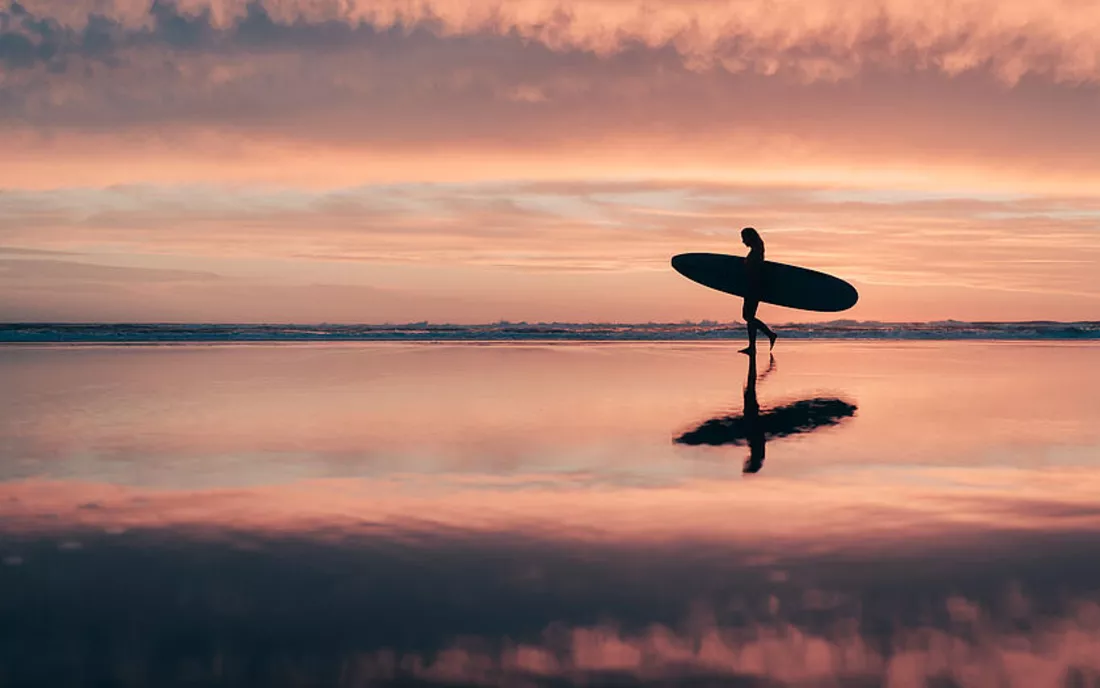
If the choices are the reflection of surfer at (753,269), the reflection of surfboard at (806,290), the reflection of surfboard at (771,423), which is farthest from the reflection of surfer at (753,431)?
the reflection of surfboard at (806,290)

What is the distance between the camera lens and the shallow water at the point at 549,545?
302 centimetres

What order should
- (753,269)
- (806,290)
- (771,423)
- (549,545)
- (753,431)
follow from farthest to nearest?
(806,290)
(753,269)
(771,423)
(753,431)
(549,545)

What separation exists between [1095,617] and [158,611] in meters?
3.23

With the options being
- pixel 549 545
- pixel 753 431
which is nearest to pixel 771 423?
pixel 753 431

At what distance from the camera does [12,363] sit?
17500 mm

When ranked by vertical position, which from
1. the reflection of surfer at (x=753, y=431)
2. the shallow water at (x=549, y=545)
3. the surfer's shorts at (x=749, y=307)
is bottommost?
the shallow water at (x=549, y=545)

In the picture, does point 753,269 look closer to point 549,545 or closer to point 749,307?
point 749,307

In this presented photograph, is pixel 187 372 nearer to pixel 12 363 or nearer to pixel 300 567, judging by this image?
pixel 12 363

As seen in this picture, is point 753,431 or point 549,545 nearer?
point 549,545

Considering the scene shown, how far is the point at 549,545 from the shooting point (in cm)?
435

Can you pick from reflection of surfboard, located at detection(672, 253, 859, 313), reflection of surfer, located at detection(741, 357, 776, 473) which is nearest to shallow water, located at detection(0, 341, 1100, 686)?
reflection of surfer, located at detection(741, 357, 776, 473)

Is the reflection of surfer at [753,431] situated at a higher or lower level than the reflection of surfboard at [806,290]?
lower

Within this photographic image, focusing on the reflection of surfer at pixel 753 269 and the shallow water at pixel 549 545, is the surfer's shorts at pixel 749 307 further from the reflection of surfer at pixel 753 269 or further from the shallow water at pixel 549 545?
the shallow water at pixel 549 545

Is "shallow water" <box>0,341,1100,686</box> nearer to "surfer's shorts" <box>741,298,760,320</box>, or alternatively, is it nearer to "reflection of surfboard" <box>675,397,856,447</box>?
"reflection of surfboard" <box>675,397,856,447</box>
